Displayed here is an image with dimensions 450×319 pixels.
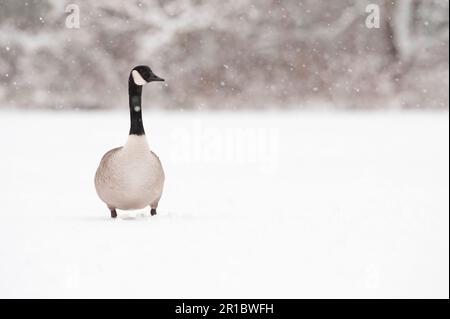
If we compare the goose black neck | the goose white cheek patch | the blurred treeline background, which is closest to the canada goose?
the goose black neck

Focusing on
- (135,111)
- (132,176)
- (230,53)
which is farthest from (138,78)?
(230,53)

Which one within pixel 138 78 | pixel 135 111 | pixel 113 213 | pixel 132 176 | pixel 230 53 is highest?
pixel 230 53

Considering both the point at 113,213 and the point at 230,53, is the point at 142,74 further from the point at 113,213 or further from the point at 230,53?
the point at 230,53

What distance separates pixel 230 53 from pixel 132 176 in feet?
23.7

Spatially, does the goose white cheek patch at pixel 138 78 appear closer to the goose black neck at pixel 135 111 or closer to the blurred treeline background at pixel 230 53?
the goose black neck at pixel 135 111

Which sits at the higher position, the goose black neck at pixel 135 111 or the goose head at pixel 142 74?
the goose head at pixel 142 74

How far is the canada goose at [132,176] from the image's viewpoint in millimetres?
2453

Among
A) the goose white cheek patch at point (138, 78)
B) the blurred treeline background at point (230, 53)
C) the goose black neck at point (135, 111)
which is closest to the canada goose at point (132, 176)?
the goose black neck at point (135, 111)

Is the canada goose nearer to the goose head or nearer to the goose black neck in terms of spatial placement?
the goose black neck

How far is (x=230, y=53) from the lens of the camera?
31.2 ft

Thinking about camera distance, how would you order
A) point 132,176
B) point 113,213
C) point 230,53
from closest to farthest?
point 132,176 → point 113,213 → point 230,53

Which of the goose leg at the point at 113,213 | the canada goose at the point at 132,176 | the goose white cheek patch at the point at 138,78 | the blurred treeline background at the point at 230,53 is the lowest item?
the goose leg at the point at 113,213

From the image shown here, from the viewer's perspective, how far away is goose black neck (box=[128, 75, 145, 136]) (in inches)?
100

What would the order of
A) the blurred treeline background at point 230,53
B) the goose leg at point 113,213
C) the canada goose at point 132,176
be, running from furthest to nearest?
the blurred treeline background at point 230,53, the goose leg at point 113,213, the canada goose at point 132,176
